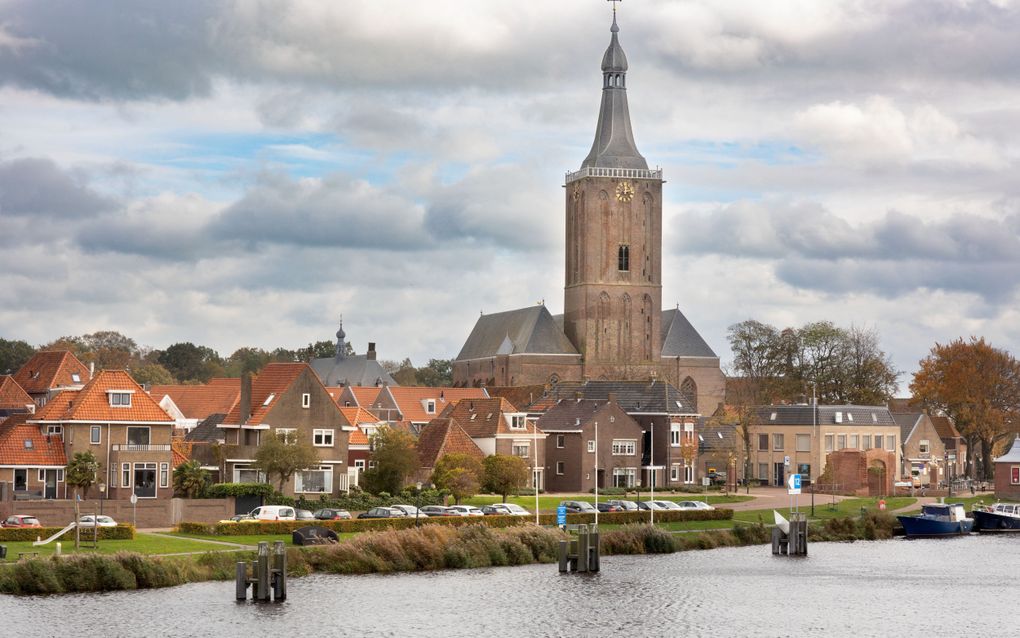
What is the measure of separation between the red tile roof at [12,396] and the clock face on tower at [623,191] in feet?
256

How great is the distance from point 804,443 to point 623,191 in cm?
4718

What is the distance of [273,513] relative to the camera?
237 feet

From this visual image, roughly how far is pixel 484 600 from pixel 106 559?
557 inches

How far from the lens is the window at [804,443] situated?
11781 cm

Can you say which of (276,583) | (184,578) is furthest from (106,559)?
(276,583)

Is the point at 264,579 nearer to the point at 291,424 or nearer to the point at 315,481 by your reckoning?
the point at 291,424

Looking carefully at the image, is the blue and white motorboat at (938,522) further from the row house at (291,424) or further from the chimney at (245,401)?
the chimney at (245,401)

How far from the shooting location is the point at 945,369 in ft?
431

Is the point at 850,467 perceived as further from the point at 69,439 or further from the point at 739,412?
the point at 69,439

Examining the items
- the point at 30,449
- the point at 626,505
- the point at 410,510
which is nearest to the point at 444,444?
the point at 626,505

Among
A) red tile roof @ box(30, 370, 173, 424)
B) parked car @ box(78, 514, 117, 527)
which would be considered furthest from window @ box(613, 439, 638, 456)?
parked car @ box(78, 514, 117, 527)

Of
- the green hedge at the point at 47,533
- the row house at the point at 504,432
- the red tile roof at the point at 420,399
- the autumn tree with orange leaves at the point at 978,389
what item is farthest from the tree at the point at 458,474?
the autumn tree with orange leaves at the point at 978,389

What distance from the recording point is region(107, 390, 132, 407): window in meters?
78.8

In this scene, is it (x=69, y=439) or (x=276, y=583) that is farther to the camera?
(x=69, y=439)
